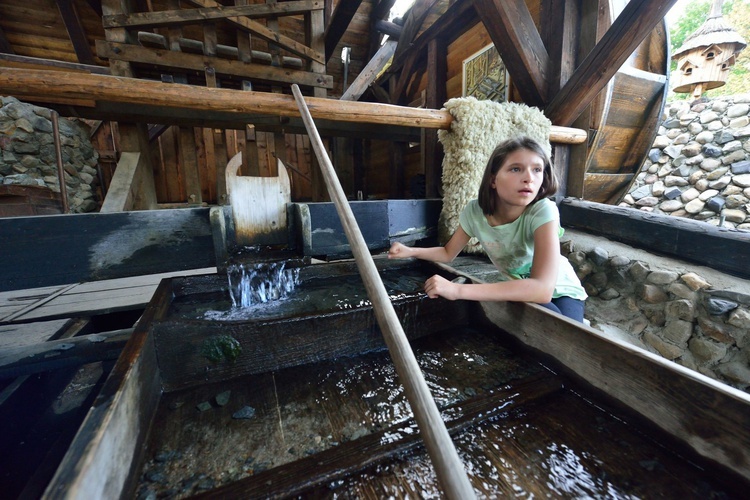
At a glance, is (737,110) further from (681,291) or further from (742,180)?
(681,291)

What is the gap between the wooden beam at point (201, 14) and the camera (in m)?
3.06

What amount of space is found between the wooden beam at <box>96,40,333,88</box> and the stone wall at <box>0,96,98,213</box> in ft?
9.23

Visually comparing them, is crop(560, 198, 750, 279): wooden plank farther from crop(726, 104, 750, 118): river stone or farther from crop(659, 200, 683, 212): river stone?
crop(726, 104, 750, 118): river stone

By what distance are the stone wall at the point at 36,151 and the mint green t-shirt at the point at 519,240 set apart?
635 cm

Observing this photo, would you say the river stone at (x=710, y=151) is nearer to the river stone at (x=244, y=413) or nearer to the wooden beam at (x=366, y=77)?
the wooden beam at (x=366, y=77)

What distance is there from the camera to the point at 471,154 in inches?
94.3

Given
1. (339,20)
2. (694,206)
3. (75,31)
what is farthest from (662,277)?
(75,31)

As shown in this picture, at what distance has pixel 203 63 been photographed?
343 cm

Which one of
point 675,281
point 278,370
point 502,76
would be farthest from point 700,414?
point 502,76

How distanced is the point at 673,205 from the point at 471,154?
6.14 meters

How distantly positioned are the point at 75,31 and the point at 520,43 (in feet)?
22.4

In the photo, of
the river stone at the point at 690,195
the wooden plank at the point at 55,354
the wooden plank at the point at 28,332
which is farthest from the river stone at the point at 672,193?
the wooden plank at the point at 28,332

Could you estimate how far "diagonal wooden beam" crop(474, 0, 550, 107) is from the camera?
2553mm

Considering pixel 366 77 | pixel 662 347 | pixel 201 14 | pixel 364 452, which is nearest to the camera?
pixel 364 452
